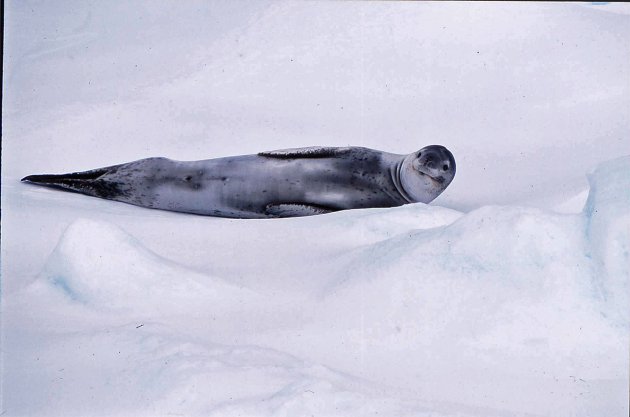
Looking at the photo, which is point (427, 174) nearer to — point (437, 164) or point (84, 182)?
point (437, 164)

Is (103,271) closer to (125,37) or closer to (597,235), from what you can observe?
(597,235)

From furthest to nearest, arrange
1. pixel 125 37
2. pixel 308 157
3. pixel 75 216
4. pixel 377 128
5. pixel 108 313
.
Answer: pixel 125 37, pixel 377 128, pixel 308 157, pixel 75 216, pixel 108 313

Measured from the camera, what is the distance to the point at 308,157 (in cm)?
311

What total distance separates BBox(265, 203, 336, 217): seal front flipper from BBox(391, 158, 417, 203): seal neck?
35 centimetres

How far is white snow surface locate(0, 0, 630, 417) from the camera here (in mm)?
1606

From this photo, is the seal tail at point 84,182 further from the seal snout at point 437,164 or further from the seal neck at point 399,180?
the seal snout at point 437,164

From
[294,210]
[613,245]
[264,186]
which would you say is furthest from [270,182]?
[613,245]

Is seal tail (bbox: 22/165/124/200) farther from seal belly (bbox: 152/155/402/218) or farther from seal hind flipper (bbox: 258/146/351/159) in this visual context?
seal hind flipper (bbox: 258/146/351/159)

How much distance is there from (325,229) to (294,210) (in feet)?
1.43

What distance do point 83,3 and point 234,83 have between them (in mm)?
864

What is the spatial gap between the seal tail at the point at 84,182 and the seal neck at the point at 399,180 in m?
1.17

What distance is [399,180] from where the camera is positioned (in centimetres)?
315

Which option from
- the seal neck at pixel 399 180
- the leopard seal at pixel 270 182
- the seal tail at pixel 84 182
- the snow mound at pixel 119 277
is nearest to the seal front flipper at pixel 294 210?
the leopard seal at pixel 270 182

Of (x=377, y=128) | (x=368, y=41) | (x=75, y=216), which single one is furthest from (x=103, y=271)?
(x=368, y=41)
